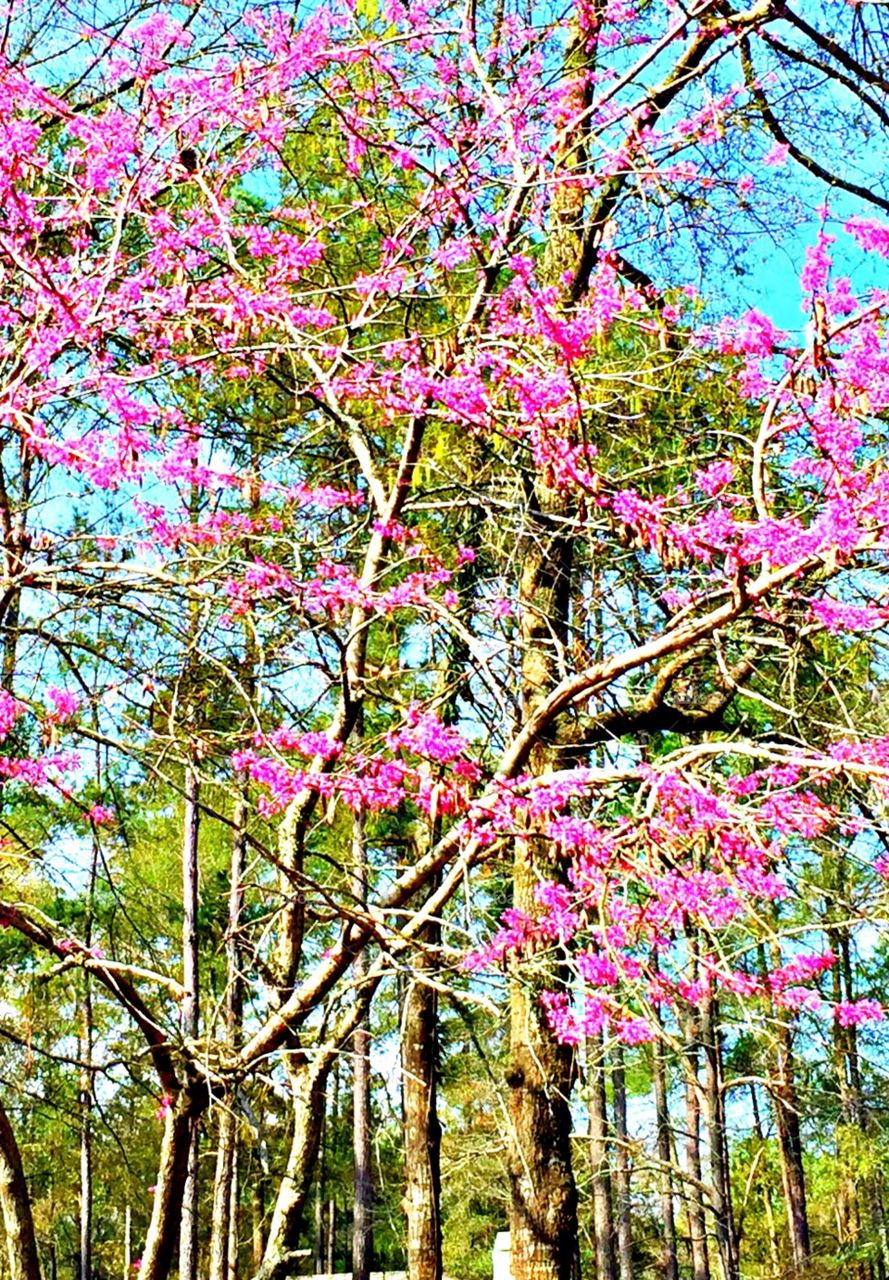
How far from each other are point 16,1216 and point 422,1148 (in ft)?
17.1

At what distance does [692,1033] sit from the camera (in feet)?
41.5

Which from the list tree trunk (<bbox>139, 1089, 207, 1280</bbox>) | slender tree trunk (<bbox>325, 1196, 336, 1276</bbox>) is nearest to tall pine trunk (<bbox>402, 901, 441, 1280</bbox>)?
tree trunk (<bbox>139, 1089, 207, 1280</bbox>)

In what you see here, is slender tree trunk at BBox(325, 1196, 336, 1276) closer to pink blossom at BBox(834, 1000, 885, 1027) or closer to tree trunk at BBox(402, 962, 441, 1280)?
tree trunk at BBox(402, 962, 441, 1280)

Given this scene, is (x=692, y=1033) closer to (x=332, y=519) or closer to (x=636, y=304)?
(x=332, y=519)

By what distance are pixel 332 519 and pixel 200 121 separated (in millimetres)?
2220

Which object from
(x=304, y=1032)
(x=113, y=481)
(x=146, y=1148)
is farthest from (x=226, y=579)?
(x=146, y=1148)

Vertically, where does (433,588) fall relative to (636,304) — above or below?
below

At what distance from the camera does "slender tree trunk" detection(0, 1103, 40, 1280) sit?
5.31m

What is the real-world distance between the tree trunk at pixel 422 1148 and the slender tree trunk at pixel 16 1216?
474 cm

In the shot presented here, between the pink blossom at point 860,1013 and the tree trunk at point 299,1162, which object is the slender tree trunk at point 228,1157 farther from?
the pink blossom at point 860,1013

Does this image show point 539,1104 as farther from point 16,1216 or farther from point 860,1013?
point 16,1216

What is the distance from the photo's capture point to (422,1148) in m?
10.1

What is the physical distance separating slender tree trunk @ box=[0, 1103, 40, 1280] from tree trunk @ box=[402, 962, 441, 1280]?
4.74m

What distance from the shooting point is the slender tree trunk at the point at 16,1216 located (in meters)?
5.31
